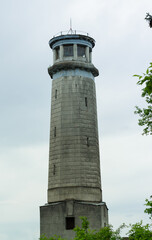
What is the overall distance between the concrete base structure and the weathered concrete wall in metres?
1.05

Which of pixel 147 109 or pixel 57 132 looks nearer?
pixel 147 109

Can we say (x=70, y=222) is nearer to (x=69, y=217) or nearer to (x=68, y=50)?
(x=69, y=217)

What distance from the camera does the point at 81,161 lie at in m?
50.5

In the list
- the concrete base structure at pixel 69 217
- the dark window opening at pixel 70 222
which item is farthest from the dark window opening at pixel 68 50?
the dark window opening at pixel 70 222

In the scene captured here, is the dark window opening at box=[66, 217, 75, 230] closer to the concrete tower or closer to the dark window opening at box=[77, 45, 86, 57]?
the concrete tower

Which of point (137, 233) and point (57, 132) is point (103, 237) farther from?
point (57, 132)

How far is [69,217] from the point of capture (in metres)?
48.5

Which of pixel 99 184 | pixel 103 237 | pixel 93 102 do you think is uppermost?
pixel 93 102

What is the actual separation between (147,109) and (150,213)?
604 cm

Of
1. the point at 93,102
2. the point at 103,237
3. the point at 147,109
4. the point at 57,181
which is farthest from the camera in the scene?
the point at 93,102

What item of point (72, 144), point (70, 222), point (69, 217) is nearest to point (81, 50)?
point (72, 144)

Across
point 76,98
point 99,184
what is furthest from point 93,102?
point 99,184

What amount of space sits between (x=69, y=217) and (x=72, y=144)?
25.5ft

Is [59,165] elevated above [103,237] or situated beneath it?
elevated above
